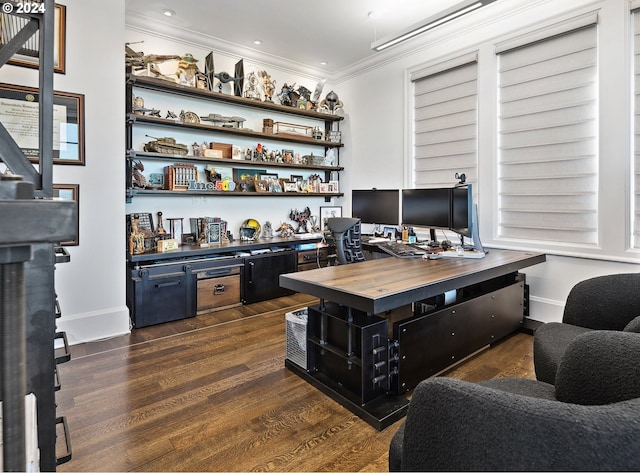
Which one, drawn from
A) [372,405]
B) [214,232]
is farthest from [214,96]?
[372,405]

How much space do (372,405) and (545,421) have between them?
1466mm

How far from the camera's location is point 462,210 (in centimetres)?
299

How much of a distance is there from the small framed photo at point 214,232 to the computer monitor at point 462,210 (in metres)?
2.45

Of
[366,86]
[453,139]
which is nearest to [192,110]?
[366,86]

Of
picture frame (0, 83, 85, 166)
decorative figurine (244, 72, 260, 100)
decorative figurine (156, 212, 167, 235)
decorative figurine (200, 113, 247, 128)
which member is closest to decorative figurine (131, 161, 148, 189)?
decorative figurine (156, 212, 167, 235)

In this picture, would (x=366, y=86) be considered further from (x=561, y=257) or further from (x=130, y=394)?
(x=130, y=394)

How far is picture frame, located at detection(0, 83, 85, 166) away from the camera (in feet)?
8.70

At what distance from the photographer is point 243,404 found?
6.91 ft

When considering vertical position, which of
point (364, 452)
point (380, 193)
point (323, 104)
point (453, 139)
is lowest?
point (364, 452)

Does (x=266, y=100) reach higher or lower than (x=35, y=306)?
higher

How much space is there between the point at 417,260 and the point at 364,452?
1.51m

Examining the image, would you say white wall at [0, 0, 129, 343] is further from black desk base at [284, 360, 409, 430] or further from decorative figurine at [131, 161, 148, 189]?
black desk base at [284, 360, 409, 430]

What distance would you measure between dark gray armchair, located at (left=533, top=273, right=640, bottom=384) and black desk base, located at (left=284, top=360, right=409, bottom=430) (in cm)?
72

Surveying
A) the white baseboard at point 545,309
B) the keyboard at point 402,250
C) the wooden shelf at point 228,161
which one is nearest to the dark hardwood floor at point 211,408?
the white baseboard at point 545,309
